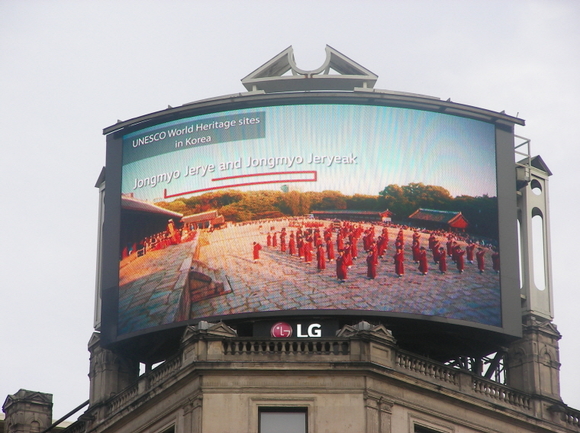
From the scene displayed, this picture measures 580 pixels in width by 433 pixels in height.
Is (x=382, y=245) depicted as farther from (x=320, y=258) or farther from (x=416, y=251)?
(x=320, y=258)

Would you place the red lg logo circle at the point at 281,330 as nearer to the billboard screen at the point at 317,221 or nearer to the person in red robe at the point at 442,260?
the billboard screen at the point at 317,221

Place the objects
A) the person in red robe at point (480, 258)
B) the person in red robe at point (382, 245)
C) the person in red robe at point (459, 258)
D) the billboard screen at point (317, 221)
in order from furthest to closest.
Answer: the person in red robe at point (480, 258) → the person in red robe at point (459, 258) → the person in red robe at point (382, 245) → the billboard screen at point (317, 221)

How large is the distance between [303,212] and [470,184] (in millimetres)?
7525

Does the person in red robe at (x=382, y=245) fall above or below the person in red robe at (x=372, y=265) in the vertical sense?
above

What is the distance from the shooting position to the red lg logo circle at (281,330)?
244 ft

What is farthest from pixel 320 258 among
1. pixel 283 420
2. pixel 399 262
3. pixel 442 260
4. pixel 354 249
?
pixel 283 420

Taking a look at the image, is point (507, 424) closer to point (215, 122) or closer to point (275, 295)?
point (275, 295)

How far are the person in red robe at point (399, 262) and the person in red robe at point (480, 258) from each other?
3340mm

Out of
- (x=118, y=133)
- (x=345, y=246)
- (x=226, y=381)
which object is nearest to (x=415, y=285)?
(x=345, y=246)

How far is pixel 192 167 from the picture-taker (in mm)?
79125

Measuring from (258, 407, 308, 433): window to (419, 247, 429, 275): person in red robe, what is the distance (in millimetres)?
10125

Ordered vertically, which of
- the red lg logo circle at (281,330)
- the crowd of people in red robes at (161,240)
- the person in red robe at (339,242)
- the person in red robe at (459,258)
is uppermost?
the crowd of people in red robes at (161,240)

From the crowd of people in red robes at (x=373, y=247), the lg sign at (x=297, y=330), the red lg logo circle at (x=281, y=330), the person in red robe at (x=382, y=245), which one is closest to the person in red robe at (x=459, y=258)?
the crowd of people in red robes at (x=373, y=247)

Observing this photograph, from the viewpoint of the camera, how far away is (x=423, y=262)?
76.6 meters
